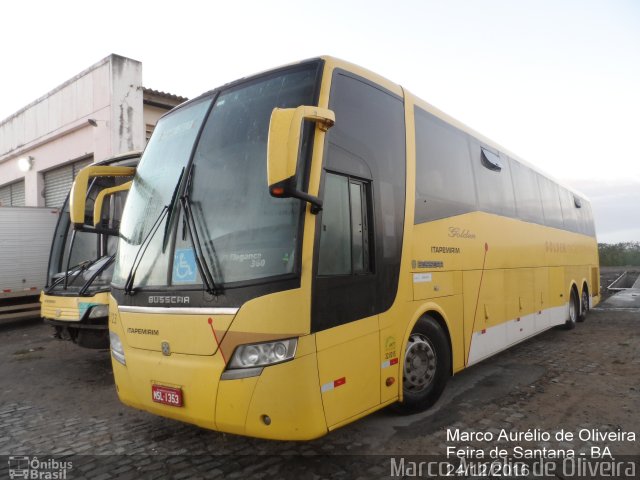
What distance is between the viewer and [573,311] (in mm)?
10500

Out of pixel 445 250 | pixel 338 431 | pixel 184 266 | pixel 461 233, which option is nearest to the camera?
pixel 184 266

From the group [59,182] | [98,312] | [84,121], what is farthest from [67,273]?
[59,182]

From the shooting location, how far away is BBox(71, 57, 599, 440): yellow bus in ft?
10.3

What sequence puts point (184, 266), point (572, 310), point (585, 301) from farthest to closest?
point (585, 301), point (572, 310), point (184, 266)

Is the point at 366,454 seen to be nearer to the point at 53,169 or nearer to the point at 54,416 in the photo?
the point at 54,416

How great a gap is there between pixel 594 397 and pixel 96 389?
21.0 ft

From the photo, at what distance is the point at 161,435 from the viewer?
171 inches

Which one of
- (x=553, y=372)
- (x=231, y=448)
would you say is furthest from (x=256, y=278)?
(x=553, y=372)

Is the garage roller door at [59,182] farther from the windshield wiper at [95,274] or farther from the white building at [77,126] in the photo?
the windshield wiper at [95,274]

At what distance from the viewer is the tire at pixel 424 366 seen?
443cm

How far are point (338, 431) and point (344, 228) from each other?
80.4 inches

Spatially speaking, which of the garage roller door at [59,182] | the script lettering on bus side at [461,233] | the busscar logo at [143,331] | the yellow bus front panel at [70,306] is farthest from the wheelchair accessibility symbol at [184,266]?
the garage roller door at [59,182]

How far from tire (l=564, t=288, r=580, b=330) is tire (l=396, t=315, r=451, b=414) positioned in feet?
22.4

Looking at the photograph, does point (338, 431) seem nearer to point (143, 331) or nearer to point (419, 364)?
point (419, 364)
